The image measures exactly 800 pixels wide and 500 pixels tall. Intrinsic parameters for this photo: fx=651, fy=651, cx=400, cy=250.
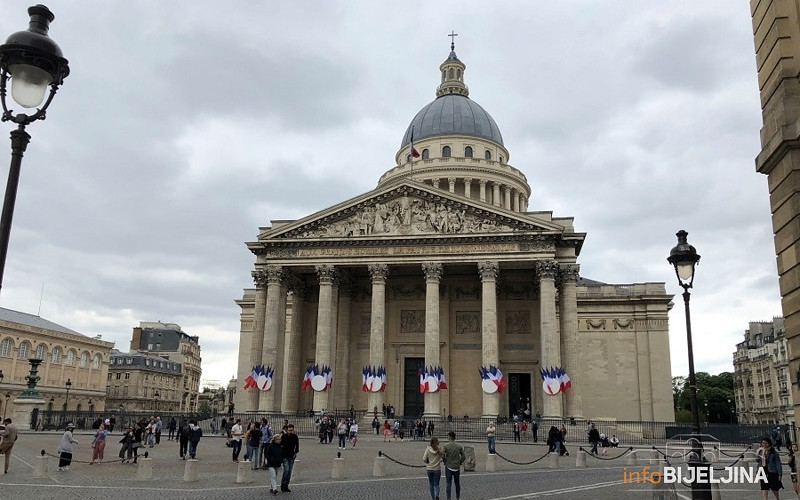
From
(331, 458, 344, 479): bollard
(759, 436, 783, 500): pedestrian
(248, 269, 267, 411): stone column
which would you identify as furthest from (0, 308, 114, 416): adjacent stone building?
(759, 436, 783, 500): pedestrian

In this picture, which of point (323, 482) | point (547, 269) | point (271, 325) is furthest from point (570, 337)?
point (323, 482)

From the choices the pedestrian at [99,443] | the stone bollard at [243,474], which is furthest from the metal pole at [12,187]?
the pedestrian at [99,443]

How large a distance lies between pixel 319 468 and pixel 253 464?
2.26m

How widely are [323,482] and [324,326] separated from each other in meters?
28.3

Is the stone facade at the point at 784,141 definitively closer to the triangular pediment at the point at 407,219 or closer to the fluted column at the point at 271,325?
the triangular pediment at the point at 407,219

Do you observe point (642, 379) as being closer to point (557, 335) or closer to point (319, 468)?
point (557, 335)

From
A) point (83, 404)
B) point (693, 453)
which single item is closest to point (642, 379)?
point (693, 453)

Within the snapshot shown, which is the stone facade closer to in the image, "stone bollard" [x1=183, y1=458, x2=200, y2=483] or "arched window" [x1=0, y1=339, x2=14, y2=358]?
"stone bollard" [x1=183, y1=458, x2=200, y2=483]

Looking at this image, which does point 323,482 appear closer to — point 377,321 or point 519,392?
point 377,321

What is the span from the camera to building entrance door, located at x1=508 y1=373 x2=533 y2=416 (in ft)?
162

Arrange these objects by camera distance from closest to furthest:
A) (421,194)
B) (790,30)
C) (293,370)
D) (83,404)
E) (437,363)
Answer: (790,30) → (437,363) → (421,194) → (293,370) → (83,404)

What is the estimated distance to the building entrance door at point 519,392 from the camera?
49.4 m

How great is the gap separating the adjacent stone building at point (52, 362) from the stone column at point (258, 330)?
30215mm

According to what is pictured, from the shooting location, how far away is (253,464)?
22281 mm
